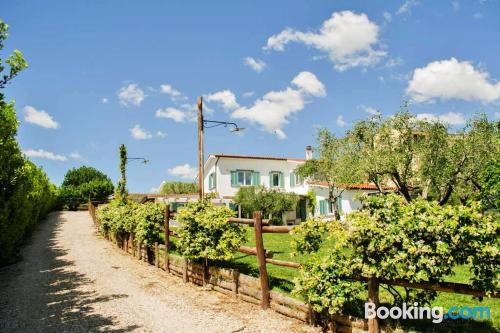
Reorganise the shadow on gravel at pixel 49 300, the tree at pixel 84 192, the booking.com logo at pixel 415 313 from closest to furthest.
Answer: the booking.com logo at pixel 415 313 → the shadow on gravel at pixel 49 300 → the tree at pixel 84 192

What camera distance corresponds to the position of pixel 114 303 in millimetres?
8742

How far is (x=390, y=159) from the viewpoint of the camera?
22.2 meters

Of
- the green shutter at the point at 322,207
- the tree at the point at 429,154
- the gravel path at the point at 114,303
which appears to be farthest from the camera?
the green shutter at the point at 322,207

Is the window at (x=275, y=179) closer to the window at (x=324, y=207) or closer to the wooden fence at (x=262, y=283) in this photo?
the window at (x=324, y=207)

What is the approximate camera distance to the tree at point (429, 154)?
21.2 m

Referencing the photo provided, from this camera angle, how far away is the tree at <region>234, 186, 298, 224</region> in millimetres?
31984

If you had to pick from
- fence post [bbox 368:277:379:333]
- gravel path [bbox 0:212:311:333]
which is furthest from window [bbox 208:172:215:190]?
fence post [bbox 368:277:379:333]

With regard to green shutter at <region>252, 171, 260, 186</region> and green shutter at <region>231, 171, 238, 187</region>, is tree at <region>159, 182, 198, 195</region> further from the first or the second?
green shutter at <region>252, 171, 260, 186</region>

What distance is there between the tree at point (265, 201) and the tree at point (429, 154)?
10.1 m

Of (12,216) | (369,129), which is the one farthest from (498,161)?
(12,216)

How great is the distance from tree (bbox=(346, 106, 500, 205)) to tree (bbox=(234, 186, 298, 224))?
33.3 feet

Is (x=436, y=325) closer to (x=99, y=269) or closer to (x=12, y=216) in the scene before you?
(x=99, y=269)

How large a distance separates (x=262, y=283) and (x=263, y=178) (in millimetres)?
29952

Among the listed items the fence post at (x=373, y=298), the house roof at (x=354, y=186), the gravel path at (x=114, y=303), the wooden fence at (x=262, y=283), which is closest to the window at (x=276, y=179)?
the house roof at (x=354, y=186)
